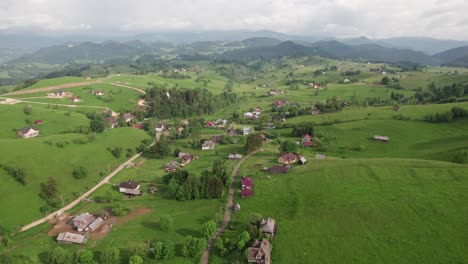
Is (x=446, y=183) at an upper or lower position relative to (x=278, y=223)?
upper

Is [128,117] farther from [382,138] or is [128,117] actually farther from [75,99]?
[382,138]

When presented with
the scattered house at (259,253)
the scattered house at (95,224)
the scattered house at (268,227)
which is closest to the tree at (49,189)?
the scattered house at (95,224)

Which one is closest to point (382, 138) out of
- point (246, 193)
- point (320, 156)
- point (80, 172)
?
point (320, 156)

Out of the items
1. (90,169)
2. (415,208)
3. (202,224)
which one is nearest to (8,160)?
(90,169)

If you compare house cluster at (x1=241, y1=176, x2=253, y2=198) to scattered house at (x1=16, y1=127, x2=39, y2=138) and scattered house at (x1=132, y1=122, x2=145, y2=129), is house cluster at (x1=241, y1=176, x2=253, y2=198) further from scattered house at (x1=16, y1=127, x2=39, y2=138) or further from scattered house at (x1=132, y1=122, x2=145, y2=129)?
scattered house at (x1=16, y1=127, x2=39, y2=138)

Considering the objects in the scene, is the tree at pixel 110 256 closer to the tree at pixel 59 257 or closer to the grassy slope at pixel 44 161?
the tree at pixel 59 257

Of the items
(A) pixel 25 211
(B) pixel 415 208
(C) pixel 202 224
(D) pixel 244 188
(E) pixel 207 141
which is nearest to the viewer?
(B) pixel 415 208

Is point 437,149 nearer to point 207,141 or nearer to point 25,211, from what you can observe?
point 207,141
